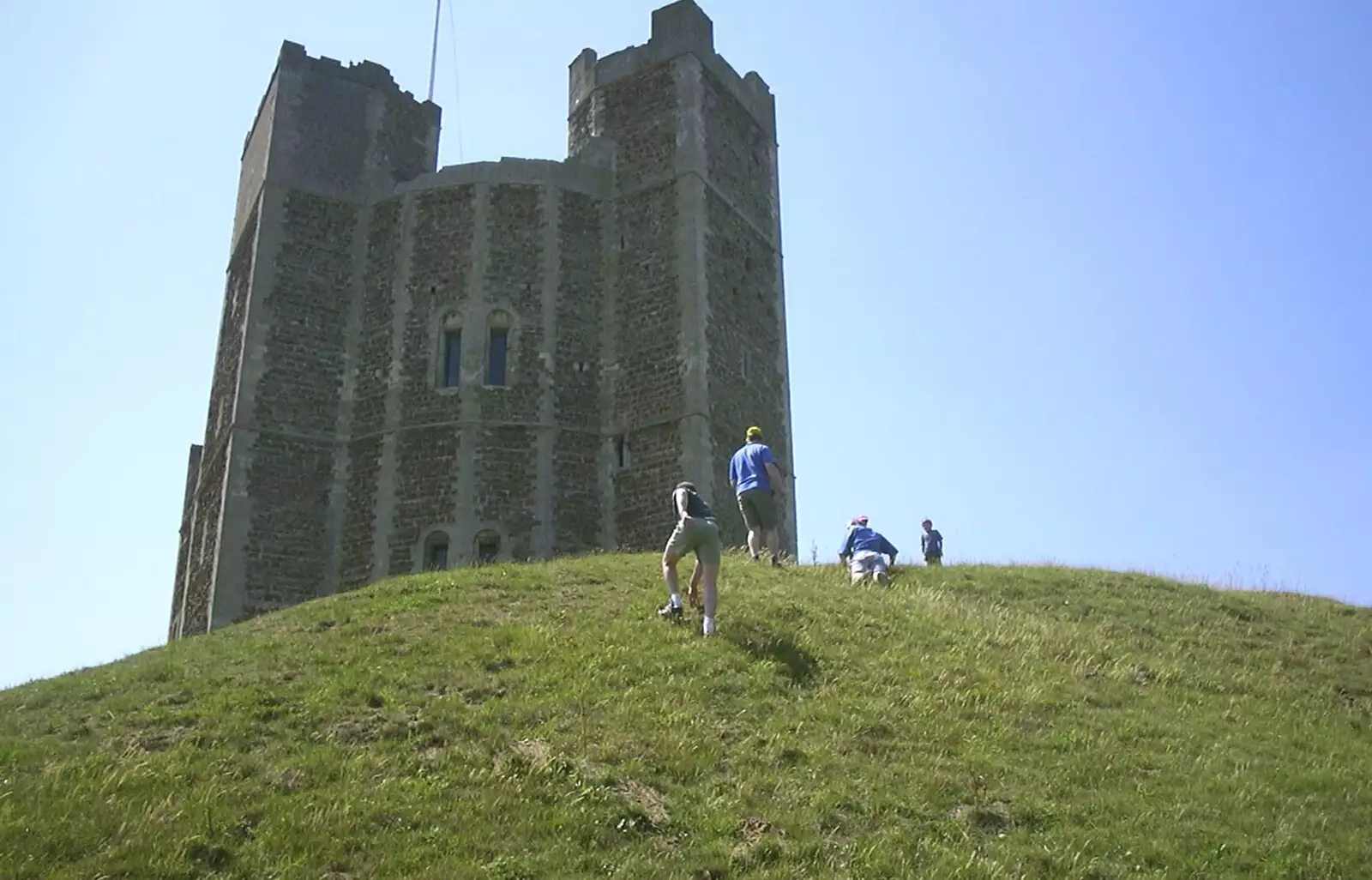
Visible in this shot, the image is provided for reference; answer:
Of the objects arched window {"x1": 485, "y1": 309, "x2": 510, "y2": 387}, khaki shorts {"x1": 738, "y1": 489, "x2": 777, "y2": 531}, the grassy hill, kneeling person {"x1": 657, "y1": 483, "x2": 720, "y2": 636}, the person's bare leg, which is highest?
arched window {"x1": 485, "y1": 309, "x2": 510, "y2": 387}

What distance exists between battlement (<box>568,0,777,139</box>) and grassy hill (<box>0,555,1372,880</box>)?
15.9 meters

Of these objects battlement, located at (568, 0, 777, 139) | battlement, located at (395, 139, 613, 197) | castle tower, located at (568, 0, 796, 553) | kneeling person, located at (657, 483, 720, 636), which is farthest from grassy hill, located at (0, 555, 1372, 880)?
battlement, located at (568, 0, 777, 139)

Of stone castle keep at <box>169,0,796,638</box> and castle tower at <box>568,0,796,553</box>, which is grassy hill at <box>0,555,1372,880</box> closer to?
stone castle keep at <box>169,0,796,638</box>

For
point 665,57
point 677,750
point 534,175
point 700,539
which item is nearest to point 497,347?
point 534,175

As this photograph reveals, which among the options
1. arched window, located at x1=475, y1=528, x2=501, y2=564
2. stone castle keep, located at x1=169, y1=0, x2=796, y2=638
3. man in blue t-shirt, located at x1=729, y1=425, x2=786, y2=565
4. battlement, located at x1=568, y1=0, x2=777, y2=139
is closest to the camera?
man in blue t-shirt, located at x1=729, y1=425, x2=786, y2=565

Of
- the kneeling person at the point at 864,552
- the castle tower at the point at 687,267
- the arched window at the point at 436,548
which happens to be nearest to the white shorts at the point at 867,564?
the kneeling person at the point at 864,552

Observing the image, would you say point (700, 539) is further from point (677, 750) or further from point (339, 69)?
point (339, 69)

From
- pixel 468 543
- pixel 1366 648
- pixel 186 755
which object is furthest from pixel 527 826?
pixel 468 543

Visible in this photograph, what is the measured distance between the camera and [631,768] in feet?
34.0

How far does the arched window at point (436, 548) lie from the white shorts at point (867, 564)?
29.7ft

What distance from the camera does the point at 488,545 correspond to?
25.1 metres

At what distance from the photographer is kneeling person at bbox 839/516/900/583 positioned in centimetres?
1822

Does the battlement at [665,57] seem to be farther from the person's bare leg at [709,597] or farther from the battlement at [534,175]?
the person's bare leg at [709,597]

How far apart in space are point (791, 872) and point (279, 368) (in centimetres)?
1991
